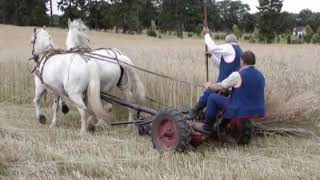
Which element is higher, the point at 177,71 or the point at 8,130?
the point at 177,71

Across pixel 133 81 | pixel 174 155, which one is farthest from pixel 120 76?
pixel 174 155

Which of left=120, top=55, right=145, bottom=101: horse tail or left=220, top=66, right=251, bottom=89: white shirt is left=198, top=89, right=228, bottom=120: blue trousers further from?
left=120, top=55, right=145, bottom=101: horse tail

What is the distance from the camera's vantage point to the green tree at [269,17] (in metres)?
53.2

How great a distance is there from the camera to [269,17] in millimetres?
54031

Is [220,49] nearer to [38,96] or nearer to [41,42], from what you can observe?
[38,96]

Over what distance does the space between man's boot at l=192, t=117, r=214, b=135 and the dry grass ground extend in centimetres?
27

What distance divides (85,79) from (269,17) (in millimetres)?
47679

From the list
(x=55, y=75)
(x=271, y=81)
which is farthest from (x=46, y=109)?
(x=271, y=81)

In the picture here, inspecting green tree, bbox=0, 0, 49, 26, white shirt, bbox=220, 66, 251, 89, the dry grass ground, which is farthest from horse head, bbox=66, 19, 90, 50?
green tree, bbox=0, 0, 49, 26

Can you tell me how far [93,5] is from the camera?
2501 inches

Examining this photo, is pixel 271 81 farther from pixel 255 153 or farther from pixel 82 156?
pixel 82 156

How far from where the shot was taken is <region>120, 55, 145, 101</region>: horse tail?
9133mm

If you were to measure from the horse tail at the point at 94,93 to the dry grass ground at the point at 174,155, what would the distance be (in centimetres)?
35

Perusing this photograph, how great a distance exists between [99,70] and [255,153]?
10.4 feet
